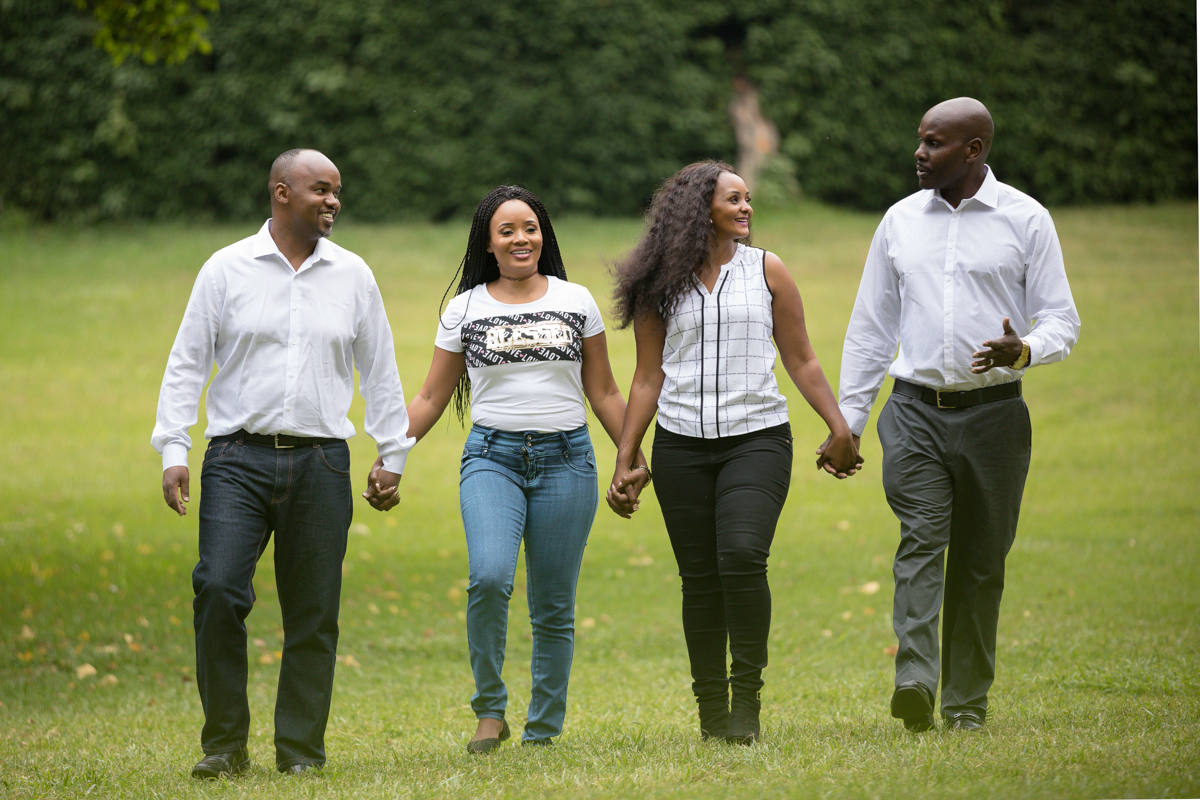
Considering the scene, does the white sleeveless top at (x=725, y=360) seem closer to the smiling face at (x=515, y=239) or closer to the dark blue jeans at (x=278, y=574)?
the smiling face at (x=515, y=239)

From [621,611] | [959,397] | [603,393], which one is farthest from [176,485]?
[621,611]

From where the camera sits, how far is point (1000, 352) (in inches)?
171

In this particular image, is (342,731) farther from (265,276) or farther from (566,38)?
(566,38)

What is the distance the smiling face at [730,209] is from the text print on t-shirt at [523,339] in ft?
2.20

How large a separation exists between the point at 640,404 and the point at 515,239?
80 cm

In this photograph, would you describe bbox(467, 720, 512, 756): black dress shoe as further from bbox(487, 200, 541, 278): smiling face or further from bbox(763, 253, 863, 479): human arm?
bbox(487, 200, 541, 278): smiling face

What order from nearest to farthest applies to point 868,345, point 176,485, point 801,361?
point 176,485, point 801,361, point 868,345


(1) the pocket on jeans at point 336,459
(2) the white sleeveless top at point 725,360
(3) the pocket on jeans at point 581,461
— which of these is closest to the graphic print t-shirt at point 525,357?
(3) the pocket on jeans at point 581,461

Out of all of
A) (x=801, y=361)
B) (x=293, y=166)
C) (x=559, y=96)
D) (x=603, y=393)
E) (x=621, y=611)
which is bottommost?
(x=621, y=611)

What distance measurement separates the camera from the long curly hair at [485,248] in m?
4.83

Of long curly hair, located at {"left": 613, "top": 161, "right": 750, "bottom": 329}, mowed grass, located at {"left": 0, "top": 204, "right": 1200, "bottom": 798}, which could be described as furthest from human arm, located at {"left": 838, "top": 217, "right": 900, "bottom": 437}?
mowed grass, located at {"left": 0, "top": 204, "right": 1200, "bottom": 798}

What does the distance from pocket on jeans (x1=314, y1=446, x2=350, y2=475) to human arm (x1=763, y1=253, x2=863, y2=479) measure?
5.49 feet

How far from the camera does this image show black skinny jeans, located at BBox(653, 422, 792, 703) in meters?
4.41

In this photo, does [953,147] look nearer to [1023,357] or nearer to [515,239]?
[1023,357]
